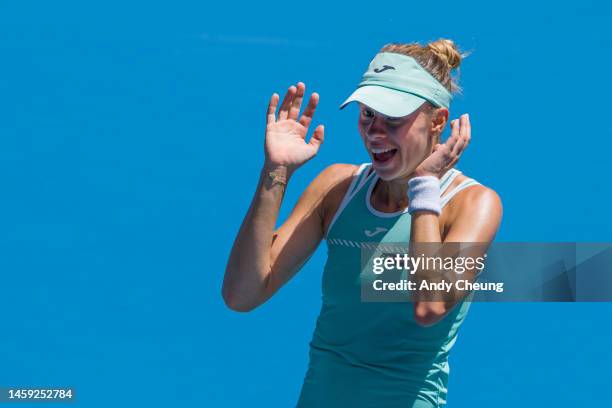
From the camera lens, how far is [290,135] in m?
2.40

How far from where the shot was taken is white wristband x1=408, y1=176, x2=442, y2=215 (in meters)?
2.21

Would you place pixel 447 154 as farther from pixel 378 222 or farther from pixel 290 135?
pixel 290 135

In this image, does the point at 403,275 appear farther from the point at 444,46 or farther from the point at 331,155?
the point at 331,155

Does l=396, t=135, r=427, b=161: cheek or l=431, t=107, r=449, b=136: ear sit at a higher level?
l=431, t=107, r=449, b=136: ear

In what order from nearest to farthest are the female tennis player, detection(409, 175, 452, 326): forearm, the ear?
detection(409, 175, 452, 326): forearm
the female tennis player
the ear

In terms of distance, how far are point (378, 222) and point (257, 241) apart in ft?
0.80

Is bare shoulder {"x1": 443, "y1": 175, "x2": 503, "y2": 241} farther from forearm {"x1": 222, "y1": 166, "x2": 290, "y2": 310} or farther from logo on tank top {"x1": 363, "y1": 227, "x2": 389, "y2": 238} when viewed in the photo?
forearm {"x1": 222, "y1": 166, "x2": 290, "y2": 310}

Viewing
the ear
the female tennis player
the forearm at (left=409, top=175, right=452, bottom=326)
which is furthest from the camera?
the ear

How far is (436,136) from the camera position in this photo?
2.39m

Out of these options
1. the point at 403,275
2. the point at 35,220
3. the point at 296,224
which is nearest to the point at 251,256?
the point at 296,224

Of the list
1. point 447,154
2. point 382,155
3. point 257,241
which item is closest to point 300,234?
point 257,241

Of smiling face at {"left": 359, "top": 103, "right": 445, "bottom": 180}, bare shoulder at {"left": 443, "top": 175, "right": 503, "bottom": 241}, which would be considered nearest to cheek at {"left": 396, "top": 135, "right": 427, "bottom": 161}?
smiling face at {"left": 359, "top": 103, "right": 445, "bottom": 180}

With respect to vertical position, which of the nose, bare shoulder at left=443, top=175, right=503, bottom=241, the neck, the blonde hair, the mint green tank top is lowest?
the mint green tank top

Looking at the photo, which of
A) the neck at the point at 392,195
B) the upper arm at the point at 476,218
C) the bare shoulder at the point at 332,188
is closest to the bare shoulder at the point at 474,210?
the upper arm at the point at 476,218
